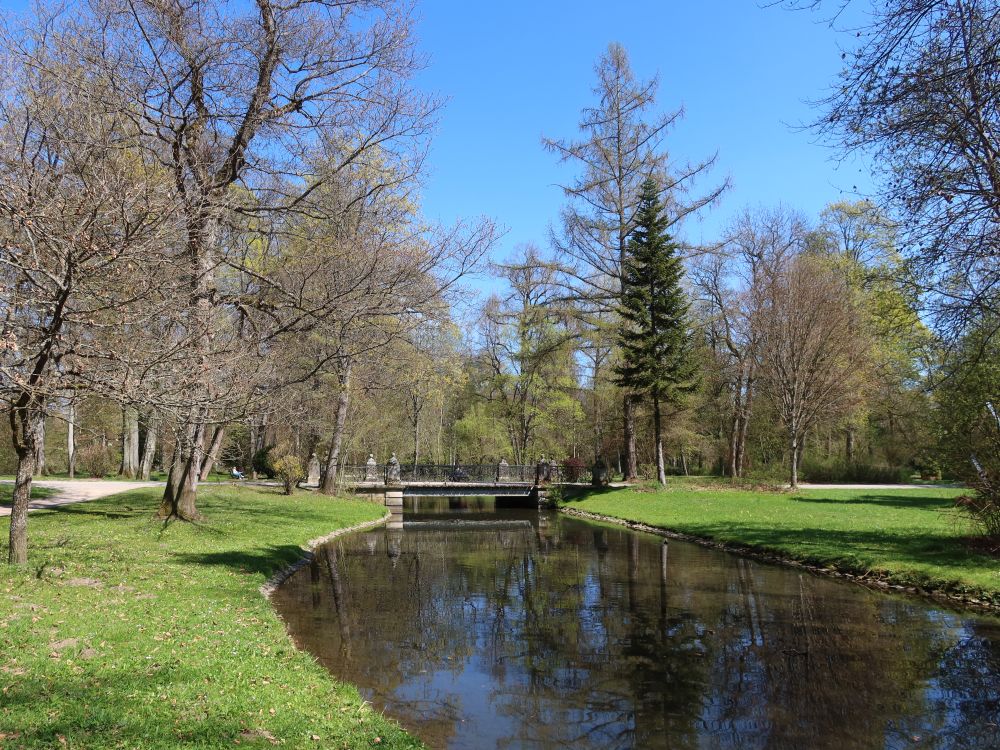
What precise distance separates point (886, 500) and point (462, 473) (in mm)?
18616

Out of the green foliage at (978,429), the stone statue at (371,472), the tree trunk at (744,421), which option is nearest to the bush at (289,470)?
the stone statue at (371,472)

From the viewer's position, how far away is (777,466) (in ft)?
128

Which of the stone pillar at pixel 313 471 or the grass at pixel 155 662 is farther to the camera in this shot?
the stone pillar at pixel 313 471

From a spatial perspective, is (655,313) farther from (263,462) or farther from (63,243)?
(63,243)

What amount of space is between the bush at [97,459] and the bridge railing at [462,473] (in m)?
13.6

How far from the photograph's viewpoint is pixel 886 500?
24.7 m

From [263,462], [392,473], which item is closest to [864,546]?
[392,473]

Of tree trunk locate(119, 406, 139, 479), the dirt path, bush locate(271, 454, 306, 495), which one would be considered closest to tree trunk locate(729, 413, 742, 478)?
bush locate(271, 454, 306, 495)

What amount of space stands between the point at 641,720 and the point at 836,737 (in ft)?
5.55

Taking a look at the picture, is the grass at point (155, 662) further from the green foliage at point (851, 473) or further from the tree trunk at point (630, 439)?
the green foliage at point (851, 473)

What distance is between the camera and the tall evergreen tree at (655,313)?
2961cm

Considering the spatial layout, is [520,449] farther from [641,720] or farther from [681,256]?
[641,720]

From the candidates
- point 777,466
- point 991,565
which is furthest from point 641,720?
point 777,466

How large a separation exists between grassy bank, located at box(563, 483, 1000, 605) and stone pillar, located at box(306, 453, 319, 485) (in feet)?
39.6
